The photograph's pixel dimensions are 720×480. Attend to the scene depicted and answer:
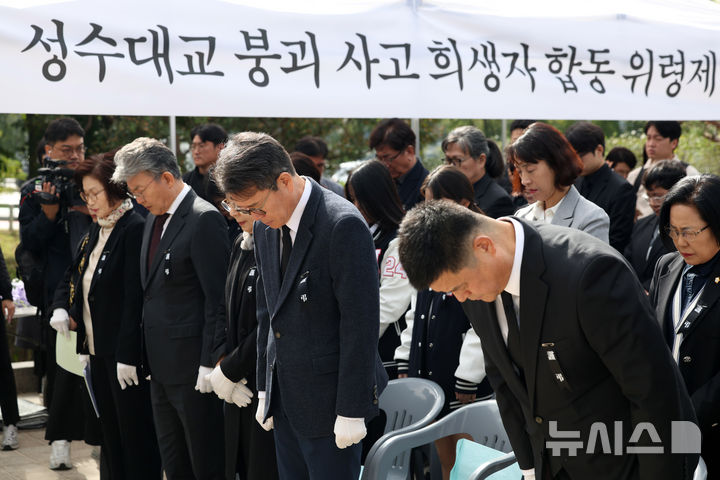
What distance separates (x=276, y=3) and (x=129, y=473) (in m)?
2.60

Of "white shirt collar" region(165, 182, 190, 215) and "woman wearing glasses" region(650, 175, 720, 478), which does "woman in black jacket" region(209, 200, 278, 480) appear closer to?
"white shirt collar" region(165, 182, 190, 215)

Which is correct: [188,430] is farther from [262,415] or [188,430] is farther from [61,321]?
[61,321]

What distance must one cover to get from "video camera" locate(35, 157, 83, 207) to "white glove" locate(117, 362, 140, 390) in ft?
→ 5.10

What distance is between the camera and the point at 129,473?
4367 mm

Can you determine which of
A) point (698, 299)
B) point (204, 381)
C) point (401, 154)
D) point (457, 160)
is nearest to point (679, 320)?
point (698, 299)

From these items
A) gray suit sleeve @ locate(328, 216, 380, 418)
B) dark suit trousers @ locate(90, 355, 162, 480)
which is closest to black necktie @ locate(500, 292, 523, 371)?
gray suit sleeve @ locate(328, 216, 380, 418)

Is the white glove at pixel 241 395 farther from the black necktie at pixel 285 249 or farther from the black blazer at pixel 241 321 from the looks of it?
the black necktie at pixel 285 249

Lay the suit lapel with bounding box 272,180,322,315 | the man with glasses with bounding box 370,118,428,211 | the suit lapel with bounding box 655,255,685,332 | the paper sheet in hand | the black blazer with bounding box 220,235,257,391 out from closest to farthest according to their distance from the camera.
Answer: the suit lapel with bounding box 272,180,322,315 → the suit lapel with bounding box 655,255,685,332 → the black blazer with bounding box 220,235,257,391 → the paper sheet in hand → the man with glasses with bounding box 370,118,428,211

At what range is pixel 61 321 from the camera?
4.68 m

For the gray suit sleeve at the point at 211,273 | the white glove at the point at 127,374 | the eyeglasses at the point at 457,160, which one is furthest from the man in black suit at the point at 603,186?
the white glove at the point at 127,374

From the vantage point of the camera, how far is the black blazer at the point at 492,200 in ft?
16.5

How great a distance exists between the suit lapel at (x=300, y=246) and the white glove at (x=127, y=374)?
150 centimetres

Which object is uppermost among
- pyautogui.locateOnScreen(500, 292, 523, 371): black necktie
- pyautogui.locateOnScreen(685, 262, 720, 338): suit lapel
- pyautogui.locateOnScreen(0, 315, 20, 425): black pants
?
pyautogui.locateOnScreen(500, 292, 523, 371): black necktie

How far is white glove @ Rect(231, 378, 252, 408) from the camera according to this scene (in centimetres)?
359
